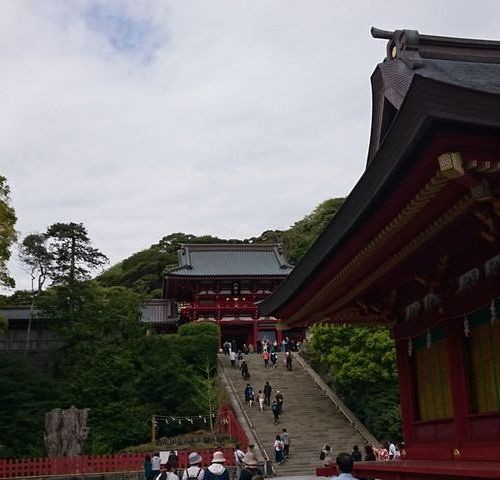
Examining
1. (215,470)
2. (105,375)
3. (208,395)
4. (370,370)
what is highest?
(105,375)

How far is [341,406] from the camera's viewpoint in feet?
97.3

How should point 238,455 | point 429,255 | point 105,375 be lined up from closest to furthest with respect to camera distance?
1. point 429,255
2. point 238,455
3. point 105,375

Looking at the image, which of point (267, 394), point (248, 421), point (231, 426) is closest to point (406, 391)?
point (231, 426)

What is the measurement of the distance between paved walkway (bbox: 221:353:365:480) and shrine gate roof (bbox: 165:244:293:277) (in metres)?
10.9

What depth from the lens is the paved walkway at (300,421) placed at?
78.2 feet

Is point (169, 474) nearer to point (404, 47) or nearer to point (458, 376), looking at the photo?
point (458, 376)

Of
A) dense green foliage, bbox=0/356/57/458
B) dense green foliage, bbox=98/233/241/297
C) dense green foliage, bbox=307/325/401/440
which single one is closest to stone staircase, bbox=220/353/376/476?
dense green foliage, bbox=307/325/401/440

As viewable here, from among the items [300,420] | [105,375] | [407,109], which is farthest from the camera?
[105,375]

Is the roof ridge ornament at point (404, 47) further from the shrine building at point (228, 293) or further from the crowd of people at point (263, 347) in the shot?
the shrine building at point (228, 293)

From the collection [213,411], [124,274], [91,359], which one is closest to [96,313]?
[91,359]

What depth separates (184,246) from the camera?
5150 cm

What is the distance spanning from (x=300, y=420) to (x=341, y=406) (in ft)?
8.57

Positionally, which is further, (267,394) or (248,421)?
(267,394)

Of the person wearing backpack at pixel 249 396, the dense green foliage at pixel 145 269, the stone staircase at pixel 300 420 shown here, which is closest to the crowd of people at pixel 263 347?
the stone staircase at pixel 300 420
